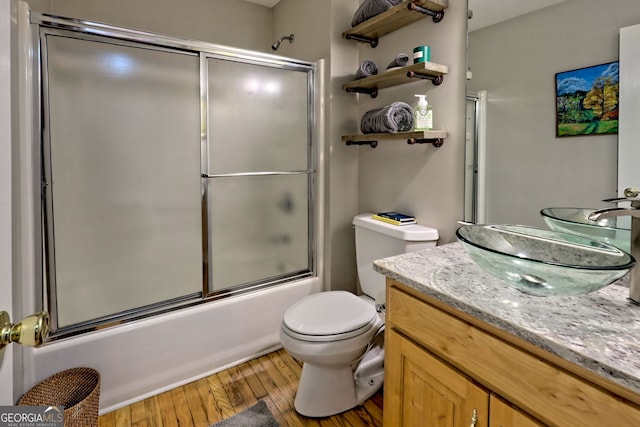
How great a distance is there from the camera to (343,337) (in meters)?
1.46

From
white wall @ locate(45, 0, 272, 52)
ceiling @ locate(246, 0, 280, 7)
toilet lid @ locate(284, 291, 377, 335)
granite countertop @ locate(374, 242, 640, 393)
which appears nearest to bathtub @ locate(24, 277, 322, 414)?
toilet lid @ locate(284, 291, 377, 335)

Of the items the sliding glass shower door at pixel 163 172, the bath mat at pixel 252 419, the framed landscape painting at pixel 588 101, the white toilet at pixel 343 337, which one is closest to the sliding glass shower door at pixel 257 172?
the sliding glass shower door at pixel 163 172

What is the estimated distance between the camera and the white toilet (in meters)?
1.46

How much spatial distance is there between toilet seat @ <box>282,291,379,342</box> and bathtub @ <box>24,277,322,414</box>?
1.45 ft

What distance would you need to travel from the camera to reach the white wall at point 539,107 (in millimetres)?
1080

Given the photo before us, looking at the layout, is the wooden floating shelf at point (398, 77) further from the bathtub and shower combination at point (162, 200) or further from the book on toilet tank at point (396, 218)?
the book on toilet tank at point (396, 218)

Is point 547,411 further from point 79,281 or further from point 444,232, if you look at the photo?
point 79,281

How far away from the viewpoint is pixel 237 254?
2.04 meters

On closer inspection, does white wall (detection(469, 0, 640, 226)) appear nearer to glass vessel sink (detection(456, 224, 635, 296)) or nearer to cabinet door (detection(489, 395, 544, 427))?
glass vessel sink (detection(456, 224, 635, 296))

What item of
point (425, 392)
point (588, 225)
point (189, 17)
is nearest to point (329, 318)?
point (425, 392)

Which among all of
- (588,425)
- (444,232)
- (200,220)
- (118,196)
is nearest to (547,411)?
(588,425)

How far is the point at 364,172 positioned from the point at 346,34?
0.81 m

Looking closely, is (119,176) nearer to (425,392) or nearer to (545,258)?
(425,392)

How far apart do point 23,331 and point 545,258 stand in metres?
1.31
